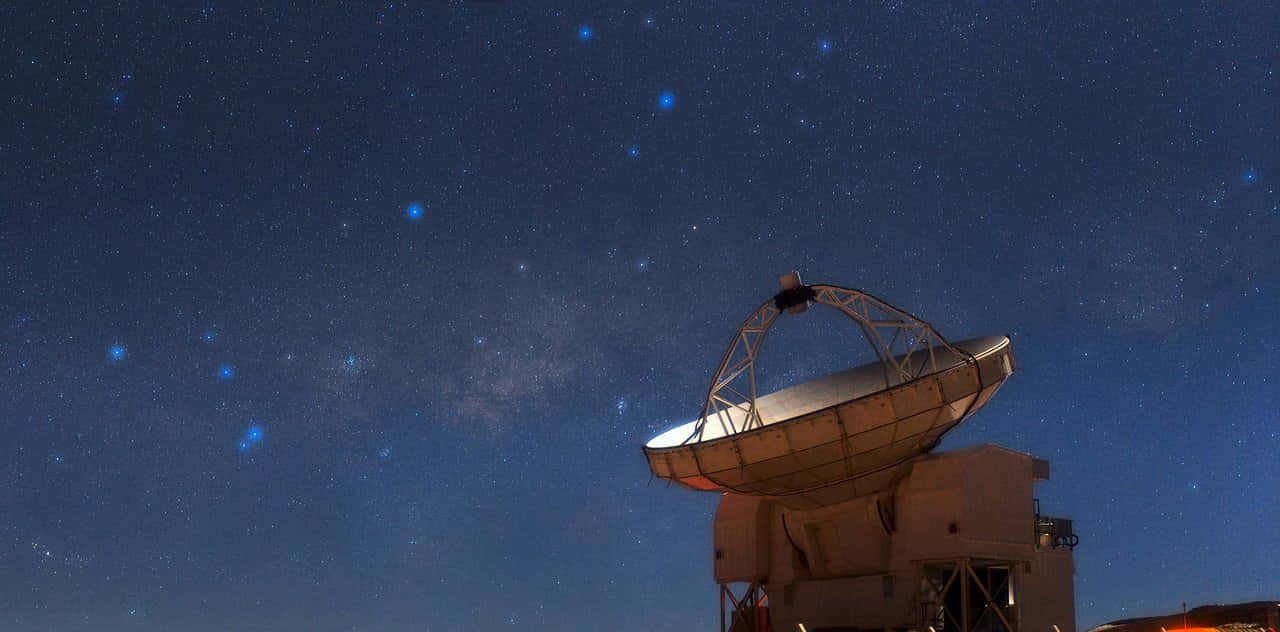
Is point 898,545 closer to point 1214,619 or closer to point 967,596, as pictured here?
point 967,596

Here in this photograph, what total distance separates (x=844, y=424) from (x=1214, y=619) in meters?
9.57

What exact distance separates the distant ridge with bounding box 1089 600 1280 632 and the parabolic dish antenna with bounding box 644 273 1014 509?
21.7 ft

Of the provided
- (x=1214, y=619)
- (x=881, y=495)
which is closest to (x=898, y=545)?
(x=881, y=495)

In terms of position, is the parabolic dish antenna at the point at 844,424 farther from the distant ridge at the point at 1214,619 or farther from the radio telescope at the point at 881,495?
the distant ridge at the point at 1214,619

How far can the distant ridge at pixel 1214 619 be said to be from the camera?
89.1ft

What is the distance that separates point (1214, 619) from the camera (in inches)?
1121

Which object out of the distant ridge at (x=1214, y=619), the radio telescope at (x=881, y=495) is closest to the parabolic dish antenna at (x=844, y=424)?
the radio telescope at (x=881, y=495)

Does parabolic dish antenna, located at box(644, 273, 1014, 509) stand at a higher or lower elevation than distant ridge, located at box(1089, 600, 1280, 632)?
higher

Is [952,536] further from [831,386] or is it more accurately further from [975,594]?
[831,386]

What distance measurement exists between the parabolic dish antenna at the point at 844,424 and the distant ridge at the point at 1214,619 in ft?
21.7

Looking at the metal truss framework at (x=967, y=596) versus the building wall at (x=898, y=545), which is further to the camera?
the building wall at (x=898, y=545)

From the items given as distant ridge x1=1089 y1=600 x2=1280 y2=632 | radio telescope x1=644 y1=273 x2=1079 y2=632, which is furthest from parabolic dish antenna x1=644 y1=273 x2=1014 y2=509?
distant ridge x1=1089 y1=600 x2=1280 y2=632

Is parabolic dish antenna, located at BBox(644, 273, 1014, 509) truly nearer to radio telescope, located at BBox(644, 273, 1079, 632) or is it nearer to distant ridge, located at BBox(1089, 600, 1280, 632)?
radio telescope, located at BBox(644, 273, 1079, 632)

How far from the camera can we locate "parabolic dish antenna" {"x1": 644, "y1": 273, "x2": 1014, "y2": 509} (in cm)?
2805
